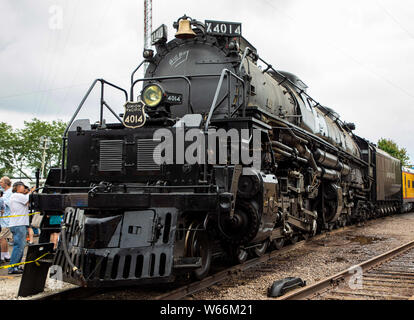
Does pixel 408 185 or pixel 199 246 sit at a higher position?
→ pixel 408 185

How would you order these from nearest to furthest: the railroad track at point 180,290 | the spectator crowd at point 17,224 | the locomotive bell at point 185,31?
the railroad track at point 180,290
the locomotive bell at point 185,31
the spectator crowd at point 17,224

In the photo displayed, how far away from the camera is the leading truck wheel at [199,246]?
5523mm

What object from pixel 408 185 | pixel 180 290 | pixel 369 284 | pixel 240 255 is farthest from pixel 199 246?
pixel 408 185

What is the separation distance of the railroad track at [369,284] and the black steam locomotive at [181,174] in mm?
1227

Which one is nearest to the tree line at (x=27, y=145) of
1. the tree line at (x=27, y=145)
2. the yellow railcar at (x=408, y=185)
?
the tree line at (x=27, y=145)

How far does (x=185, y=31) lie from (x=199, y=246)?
3.95 metres

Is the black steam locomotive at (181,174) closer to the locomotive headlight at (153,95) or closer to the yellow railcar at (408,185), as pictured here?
the locomotive headlight at (153,95)

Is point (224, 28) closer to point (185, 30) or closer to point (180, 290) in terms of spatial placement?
point (185, 30)

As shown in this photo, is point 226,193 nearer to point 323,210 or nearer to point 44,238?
point 44,238

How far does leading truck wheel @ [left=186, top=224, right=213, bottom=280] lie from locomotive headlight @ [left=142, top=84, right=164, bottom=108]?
198 centimetres

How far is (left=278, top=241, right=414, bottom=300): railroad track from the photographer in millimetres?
5465

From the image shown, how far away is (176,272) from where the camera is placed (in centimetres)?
500

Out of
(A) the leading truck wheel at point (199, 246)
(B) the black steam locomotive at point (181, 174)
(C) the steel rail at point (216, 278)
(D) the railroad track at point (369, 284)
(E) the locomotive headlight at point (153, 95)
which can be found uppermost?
(E) the locomotive headlight at point (153, 95)

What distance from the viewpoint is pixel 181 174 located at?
561 centimetres
